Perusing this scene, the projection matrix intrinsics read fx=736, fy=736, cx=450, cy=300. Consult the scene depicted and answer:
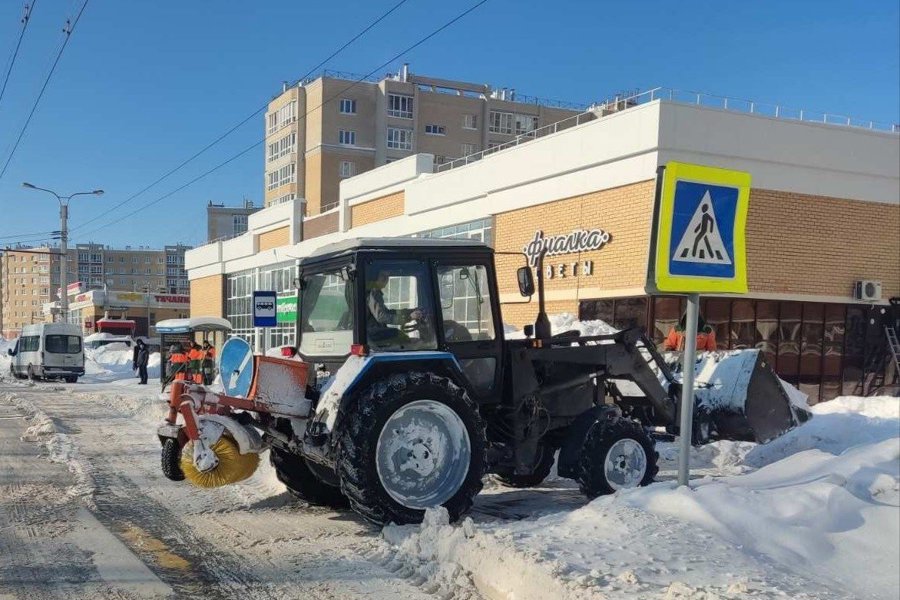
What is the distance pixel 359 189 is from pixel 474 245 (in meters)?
23.6

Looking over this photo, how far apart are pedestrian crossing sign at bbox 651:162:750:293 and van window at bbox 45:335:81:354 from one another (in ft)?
97.3

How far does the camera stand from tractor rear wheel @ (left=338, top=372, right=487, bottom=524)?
532 cm

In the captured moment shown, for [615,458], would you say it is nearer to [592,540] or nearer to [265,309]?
[592,540]

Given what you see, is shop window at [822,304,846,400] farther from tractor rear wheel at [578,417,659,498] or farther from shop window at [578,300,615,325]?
tractor rear wheel at [578,417,659,498]

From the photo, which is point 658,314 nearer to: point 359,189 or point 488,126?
point 359,189

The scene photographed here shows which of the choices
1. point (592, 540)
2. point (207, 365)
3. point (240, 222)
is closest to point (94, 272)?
point (240, 222)

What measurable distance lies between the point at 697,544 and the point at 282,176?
204 ft

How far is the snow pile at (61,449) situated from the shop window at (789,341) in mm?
15257

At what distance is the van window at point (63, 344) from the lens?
29.2 meters

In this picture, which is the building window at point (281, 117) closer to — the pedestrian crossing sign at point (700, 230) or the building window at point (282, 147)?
the building window at point (282, 147)

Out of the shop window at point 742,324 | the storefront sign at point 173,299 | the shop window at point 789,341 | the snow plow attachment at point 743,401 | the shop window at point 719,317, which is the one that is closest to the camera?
the snow plow attachment at point 743,401

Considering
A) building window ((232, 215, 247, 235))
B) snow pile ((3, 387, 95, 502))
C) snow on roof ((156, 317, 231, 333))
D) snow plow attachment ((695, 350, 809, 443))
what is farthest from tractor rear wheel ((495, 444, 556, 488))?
building window ((232, 215, 247, 235))

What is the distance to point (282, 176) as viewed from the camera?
Answer: 6341cm

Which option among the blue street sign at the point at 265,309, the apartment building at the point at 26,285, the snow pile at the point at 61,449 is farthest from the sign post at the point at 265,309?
the apartment building at the point at 26,285
